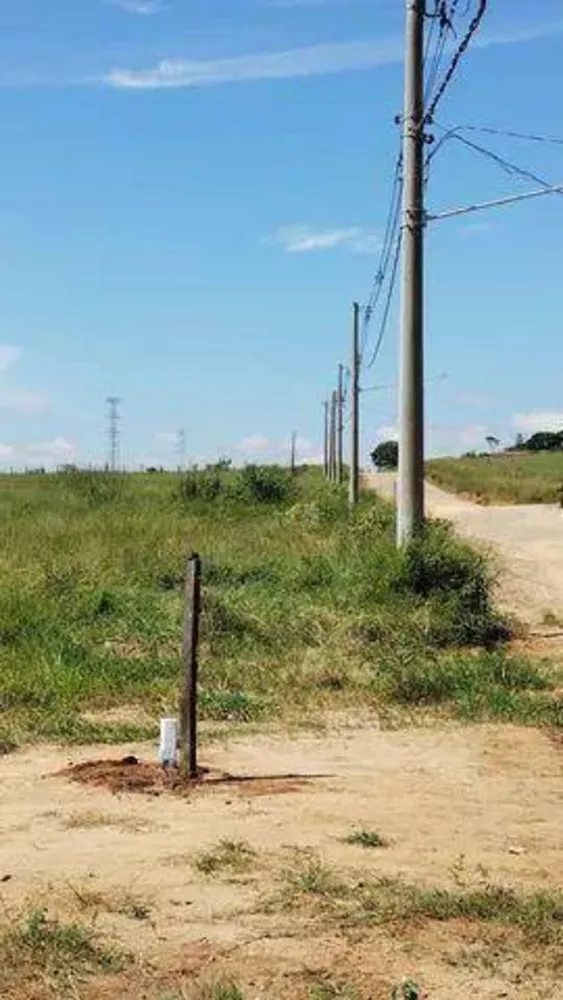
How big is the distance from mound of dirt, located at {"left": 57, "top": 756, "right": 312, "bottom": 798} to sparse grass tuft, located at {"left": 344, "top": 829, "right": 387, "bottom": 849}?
1179 millimetres

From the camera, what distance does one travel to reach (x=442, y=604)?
15.4 metres

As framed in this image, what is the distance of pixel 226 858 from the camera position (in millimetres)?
6512

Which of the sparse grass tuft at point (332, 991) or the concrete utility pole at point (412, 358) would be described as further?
the concrete utility pole at point (412, 358)

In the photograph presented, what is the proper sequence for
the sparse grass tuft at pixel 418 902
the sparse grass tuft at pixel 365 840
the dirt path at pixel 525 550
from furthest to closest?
the dirt path at pixel 525 550, the sparse grass tuft at pixel 365 840, the sparse grass tuft at pixel 418 902

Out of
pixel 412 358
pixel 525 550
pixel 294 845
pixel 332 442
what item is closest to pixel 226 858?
pixel 294 845

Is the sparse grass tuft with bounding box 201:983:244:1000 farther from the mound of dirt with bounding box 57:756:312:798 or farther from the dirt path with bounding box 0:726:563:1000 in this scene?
the mound of dirt with bounding box 57:756:312:798

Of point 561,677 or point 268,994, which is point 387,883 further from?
point 561,677

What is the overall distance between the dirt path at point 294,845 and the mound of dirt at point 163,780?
4.4 inches

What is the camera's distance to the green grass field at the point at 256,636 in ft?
36.1

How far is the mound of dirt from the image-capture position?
319 inches

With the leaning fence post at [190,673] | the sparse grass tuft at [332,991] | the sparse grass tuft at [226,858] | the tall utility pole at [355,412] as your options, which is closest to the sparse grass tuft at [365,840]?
the sparse grass tuft at [226,858]

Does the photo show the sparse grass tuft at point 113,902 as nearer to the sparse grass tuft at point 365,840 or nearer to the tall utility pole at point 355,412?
the sparse grass tuft at point 365,840

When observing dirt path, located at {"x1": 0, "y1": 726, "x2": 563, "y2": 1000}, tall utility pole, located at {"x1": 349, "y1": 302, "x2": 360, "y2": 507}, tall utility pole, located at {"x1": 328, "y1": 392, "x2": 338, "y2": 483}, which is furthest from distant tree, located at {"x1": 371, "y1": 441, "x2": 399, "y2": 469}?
dirt path, located at {"x1": 0, "y1": 726, "x2": 563, "y2": 1000}

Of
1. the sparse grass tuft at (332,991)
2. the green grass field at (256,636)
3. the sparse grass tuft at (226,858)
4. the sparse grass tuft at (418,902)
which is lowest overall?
the sparse grass tuft at (332,991)
